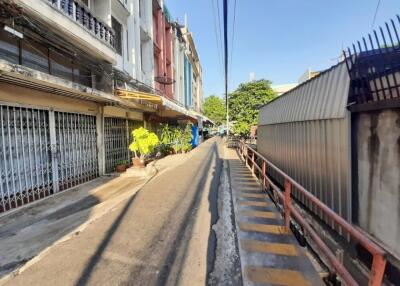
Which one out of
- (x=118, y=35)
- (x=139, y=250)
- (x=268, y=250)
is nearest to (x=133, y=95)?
(x=118, y=35)

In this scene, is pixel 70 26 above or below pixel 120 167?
above

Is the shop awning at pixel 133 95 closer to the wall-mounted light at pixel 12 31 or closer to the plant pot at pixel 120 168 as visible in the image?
the plant pot at pixel 120 168

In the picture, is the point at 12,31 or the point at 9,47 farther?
the point at 9,47

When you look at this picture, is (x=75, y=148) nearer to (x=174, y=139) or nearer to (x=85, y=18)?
(x=85, y=18)

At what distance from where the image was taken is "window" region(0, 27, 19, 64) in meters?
5.68

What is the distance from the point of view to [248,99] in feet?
98.0

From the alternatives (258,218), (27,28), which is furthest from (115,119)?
(258,218)

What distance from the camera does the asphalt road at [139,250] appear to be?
3.09 metres

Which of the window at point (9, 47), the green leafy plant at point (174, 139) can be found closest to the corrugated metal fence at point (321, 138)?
the window at point (9, 47)

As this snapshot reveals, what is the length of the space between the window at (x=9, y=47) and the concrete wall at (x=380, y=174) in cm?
722

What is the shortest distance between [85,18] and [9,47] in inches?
109

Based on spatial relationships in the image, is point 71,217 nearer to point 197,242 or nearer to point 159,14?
point 197,242

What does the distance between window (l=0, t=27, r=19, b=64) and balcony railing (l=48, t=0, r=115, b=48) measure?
1.23 meters

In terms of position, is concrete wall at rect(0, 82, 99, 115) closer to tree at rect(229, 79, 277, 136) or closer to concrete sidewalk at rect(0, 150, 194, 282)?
concrete sidewalk at rect(0, 150, 194, 282)
